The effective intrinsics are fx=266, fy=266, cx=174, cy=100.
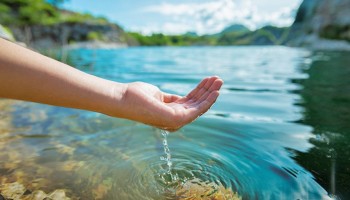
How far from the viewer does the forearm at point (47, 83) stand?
163 centimetres

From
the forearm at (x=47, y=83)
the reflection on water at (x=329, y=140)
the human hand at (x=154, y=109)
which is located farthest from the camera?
the reflection on water at (x=329, y=140)

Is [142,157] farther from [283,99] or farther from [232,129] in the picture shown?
[283,99]

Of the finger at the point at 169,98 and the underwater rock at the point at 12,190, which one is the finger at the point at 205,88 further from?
the underwater rock at the point at 12,190

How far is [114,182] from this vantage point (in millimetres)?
2365

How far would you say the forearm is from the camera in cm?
163

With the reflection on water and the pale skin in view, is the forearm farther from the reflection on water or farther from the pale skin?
the reflection on water

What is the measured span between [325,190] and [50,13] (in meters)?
84.3

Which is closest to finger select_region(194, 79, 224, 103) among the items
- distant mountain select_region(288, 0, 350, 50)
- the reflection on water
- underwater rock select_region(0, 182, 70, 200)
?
the reflection on water

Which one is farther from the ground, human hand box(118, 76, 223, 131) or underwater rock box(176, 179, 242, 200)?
human hand box(118, 76, 223, 131)

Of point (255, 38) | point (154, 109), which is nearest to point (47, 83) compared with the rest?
point (154, 109)

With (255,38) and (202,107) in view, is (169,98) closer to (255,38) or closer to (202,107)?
(202,107)

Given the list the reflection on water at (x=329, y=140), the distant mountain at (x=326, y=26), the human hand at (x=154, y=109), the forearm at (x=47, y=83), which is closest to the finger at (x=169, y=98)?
the human hand at (x=154, y=109)

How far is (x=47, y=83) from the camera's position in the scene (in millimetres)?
1750

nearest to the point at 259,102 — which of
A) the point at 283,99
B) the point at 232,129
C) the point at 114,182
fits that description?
the point at 283,99
